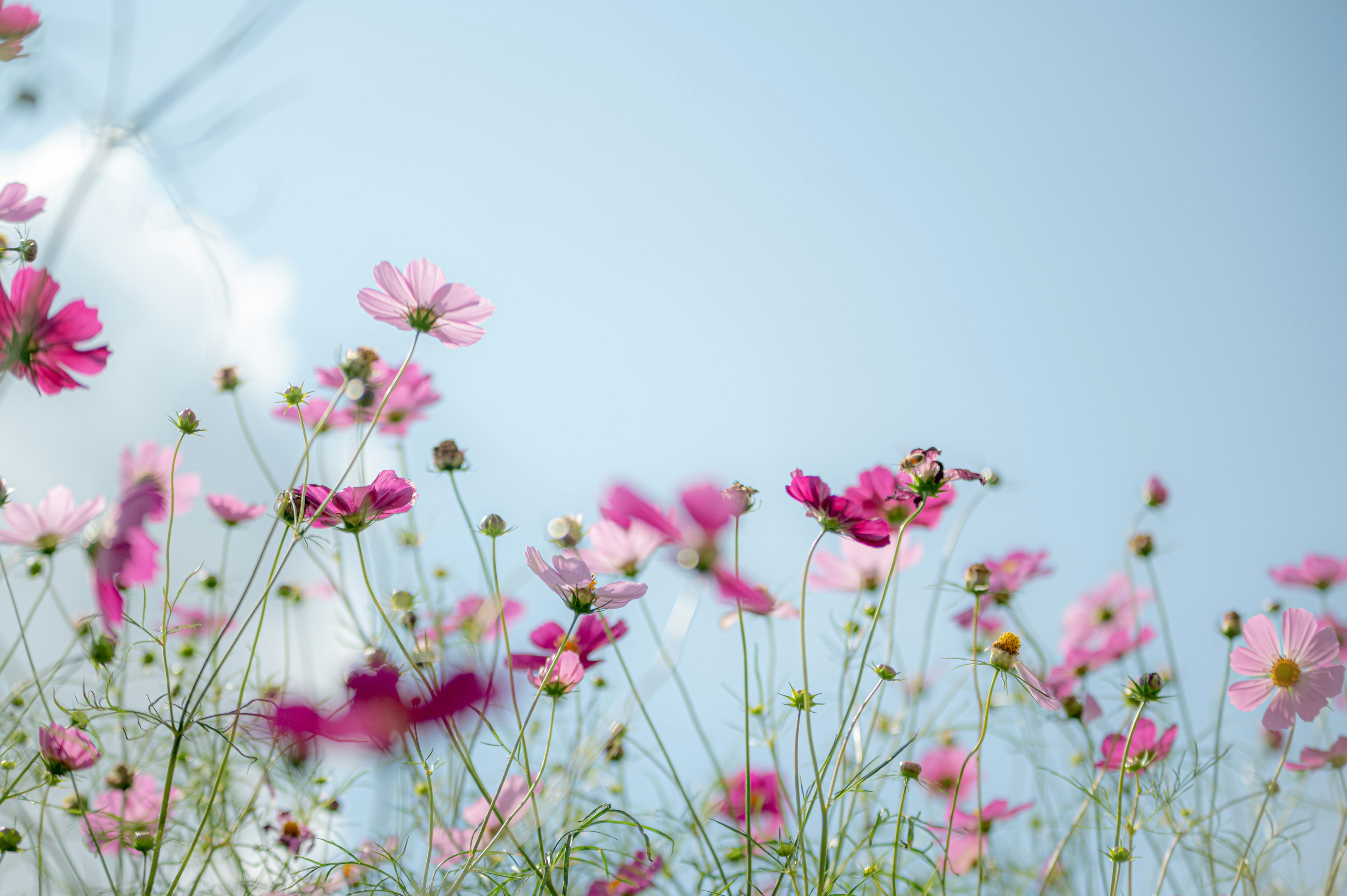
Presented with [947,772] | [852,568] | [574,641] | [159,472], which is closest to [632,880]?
[574,641]

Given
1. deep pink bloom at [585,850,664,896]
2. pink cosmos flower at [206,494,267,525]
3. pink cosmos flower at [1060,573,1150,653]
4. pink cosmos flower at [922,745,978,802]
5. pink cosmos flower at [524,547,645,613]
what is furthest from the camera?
pink cosmos flower at [1060,573,1150,653]

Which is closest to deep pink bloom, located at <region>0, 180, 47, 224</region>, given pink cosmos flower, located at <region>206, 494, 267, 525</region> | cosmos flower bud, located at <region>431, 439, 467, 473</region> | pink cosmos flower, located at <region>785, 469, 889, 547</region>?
cosmos flower bud, located at <region>431, 439, 467, 473</region>

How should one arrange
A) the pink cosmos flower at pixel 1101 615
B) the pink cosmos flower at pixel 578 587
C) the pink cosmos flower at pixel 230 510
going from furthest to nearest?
1. the pink cosmos flower at pixel 1101 615
2. the pink cosmos flower at pixel 230 510
3. the pink cosmos flower at pixel 578 587

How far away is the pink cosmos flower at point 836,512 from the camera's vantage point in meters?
0.62

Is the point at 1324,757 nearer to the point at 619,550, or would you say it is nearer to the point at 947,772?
the point at 947,772

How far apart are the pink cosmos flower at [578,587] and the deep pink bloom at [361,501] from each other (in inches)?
4.4

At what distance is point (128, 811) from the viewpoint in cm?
82

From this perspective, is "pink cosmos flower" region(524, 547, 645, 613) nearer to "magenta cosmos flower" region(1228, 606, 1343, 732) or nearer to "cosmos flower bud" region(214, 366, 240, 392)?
"cosmos flower bud" region(214, 366, 240, 392)

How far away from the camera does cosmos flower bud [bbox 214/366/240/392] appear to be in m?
0.83

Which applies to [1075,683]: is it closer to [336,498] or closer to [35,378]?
[336,498]

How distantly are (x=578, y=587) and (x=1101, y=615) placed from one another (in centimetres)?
108

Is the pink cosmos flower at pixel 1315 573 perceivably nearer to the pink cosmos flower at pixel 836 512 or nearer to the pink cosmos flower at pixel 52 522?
the pink cosmos flower at pixel 836 512

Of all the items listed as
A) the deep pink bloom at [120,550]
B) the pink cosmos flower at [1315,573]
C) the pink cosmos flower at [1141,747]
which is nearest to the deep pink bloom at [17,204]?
the deep pink bloom at [120,550]

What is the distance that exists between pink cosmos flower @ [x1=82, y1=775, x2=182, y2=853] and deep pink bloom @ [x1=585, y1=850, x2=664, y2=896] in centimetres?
41
